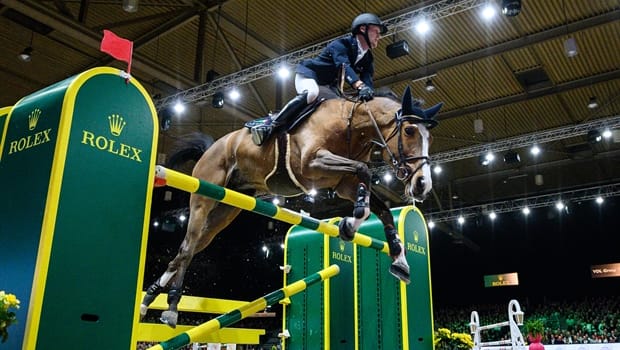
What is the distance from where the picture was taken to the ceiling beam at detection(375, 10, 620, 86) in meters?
8.33

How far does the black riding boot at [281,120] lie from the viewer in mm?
3461

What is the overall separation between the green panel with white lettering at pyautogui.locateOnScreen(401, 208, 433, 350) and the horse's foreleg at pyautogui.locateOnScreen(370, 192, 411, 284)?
3.62 ft

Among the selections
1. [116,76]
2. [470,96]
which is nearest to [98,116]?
[116,76]

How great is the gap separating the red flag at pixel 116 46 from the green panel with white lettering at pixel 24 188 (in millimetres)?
359

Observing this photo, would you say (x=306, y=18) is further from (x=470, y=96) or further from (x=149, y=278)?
(x=149, y=278)

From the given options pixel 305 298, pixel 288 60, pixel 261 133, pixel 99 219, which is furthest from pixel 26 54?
pixel 99 219

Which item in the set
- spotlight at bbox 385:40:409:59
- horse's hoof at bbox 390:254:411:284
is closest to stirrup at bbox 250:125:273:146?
horse's hoof at bbox 390:254:411:284

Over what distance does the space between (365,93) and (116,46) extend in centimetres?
150

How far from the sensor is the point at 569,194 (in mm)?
15070

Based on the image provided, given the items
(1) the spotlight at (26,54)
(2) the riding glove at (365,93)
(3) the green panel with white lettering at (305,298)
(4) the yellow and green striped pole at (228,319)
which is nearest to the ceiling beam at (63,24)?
(1) the spotlight at (26,54)

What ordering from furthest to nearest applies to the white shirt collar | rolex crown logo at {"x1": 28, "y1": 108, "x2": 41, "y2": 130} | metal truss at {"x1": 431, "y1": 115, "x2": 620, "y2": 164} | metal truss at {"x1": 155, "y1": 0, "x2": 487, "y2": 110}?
metal truss at {"x1": 431, "y1": 115, "x2": 620, "y2": 164} < metal truss at {"x1": 155, "y1": 0, "x2": 487, "y2": 110} < the white shirt collar < rolex crown logo at {"x1": 28, "y1": 108, "x2": 41, "y2": 130}

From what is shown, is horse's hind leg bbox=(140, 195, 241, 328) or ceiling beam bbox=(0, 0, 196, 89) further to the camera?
ceiling beam bbox=(0, 0, 196, 89)

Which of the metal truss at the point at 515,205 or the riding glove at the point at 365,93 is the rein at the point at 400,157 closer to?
the riding glove at the point at 365,93

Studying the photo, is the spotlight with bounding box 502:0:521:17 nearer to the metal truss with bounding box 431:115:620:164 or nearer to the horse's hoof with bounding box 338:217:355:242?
the metal truss with bounding box 431:115:620:164
